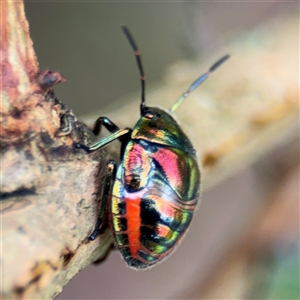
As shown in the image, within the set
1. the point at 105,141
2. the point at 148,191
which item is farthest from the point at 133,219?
the point at 105,141

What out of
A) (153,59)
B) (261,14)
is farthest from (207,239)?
(261,14)

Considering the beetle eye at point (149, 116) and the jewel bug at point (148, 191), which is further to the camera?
the beetle eye at point (149, 116)

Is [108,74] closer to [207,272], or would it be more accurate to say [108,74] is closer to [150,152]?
[207,272]

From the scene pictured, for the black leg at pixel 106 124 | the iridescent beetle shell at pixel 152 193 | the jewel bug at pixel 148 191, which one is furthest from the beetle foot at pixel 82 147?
the black leg at pixel 106 124

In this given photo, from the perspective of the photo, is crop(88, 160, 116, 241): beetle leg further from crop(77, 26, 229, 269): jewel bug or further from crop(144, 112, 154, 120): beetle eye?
crop(144, 112, 154, 120): beetle eye

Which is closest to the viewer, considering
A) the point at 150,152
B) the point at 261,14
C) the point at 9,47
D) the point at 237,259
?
the point at 9,47

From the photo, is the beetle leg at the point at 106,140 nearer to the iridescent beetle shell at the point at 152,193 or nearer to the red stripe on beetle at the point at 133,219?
the iridescent beetle shell at the point at 152,193

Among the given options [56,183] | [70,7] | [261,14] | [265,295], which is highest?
[70,7]

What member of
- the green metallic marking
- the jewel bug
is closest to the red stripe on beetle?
the jewel bug
